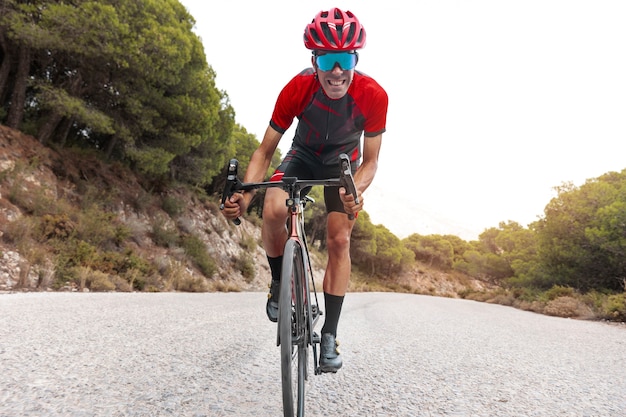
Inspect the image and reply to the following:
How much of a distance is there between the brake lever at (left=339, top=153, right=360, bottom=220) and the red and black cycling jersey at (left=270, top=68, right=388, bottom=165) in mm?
847

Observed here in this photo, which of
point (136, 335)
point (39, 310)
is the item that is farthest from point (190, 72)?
point (136, 335)

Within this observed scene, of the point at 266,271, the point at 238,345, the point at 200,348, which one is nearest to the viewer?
the point at 200,348

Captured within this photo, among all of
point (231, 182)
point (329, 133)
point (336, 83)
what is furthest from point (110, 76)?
point (231, 182)

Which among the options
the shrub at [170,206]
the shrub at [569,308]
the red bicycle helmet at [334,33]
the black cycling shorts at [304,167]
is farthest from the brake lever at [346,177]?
the shrub at [170,206]

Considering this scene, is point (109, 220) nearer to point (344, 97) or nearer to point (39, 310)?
point (39, 310)

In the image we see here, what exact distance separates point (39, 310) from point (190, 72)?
12.1 metres

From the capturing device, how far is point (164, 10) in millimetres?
13281

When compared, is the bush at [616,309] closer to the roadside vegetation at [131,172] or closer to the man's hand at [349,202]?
the roadside vegetation at [131,172]

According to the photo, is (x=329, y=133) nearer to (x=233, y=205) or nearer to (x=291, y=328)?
(x=233, y=205)

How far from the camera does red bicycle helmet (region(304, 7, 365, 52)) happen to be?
94.3 inches

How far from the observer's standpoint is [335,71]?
Result: 98.2 inches

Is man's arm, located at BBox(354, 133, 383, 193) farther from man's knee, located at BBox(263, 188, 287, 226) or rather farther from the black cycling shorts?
man's knee, located at BBox(263, 188, 287, 226)

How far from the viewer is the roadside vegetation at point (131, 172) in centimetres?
946

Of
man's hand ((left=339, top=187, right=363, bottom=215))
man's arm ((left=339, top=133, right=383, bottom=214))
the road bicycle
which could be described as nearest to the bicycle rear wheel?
the road bicycle
